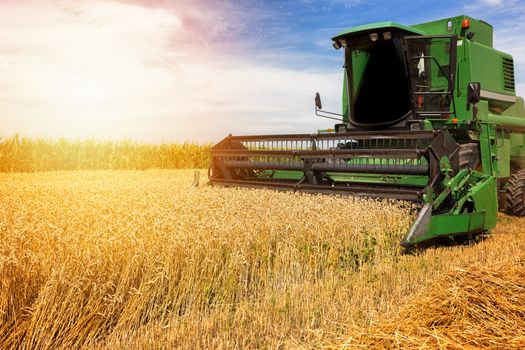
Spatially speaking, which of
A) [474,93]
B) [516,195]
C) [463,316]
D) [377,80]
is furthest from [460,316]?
[516,195]

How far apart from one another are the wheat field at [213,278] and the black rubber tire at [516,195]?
308cm

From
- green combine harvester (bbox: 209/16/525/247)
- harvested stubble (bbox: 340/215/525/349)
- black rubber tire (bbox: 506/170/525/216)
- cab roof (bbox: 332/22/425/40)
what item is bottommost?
harvested stubble (bbox: 340/215/525/349)

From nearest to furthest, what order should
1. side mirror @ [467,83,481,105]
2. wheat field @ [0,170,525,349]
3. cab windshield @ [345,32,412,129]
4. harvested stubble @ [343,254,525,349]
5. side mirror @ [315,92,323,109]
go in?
harvested stubble @ [343,254,525,349] < wheat field @ [0,170,525,349] < side mirror @ [467,83,481,105] < cab windshield @ [345,32,412,129] < side mirror @ [315,92,323,109]

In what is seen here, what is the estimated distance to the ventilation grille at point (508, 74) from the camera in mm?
8992

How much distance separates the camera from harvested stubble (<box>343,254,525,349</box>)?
2635 mm

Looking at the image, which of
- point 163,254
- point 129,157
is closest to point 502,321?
point 163,254

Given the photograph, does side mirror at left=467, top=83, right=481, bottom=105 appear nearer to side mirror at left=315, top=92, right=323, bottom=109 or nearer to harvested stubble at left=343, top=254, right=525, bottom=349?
side mirror at left=315, top=92, right=323, bottom=109

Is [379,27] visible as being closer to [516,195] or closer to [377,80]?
[377,80]

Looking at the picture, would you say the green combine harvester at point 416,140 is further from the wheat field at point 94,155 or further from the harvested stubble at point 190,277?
the wheat field at point 94,155

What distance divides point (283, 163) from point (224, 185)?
110cm

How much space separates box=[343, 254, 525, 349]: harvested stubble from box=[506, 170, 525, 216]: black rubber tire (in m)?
4.53

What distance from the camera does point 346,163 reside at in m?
6.69

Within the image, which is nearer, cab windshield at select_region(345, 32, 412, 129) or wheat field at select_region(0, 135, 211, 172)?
A: cab windshield at select_region(345, 32, 412, 129)

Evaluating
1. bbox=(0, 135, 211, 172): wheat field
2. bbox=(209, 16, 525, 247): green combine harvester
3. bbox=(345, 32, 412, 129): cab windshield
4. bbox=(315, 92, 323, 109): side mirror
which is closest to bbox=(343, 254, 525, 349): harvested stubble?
bbox=(209, 16, 525, 247): green combine harvester
